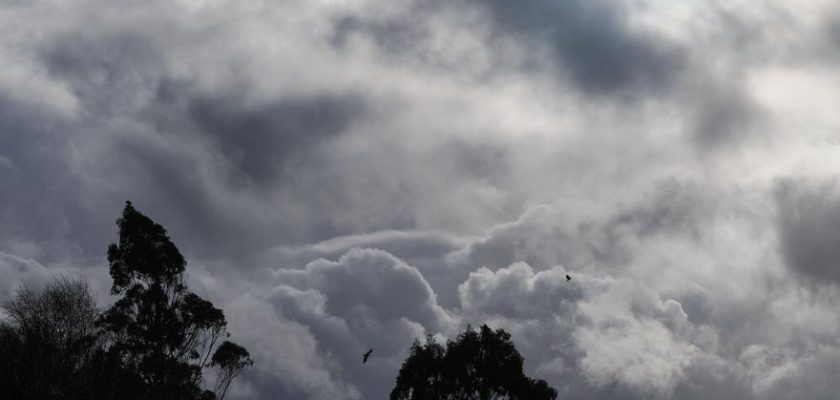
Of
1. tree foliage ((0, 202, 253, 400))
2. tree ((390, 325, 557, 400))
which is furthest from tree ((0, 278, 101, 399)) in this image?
tree ((390, 325, 557, 400))

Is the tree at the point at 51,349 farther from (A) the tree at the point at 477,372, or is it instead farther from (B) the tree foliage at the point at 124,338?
(A) the tree at the point at 477,372

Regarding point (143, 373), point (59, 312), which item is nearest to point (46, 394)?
point (59, 312)

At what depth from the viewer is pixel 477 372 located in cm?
5844

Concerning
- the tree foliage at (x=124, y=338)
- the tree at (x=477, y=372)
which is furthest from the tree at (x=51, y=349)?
the tree at (x=477, y=372)

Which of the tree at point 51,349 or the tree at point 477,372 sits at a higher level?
the tree at point 477,372

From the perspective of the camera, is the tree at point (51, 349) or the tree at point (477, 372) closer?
the tree at point (51, 349)

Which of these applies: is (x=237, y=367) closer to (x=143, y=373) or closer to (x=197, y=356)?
(x=197, y=356)

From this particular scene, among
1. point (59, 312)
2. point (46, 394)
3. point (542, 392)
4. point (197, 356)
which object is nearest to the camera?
point (46, 394)

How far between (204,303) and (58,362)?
1495cm

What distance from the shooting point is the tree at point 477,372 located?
58375mm

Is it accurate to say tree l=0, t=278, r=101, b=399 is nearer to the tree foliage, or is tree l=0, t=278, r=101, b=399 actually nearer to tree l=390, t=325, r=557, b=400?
the tree foliage

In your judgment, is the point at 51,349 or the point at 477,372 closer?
the point at 51,349

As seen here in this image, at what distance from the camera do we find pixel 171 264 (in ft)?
182

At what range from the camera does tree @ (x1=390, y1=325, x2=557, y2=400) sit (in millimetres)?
58375
